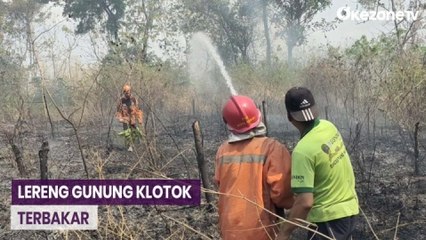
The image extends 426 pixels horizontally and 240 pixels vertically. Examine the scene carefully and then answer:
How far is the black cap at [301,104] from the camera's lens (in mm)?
2332

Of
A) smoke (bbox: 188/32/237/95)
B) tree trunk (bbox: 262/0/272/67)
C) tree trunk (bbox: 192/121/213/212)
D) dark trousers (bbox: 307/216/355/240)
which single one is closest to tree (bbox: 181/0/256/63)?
smoke (bbox: 188/32/237/95)

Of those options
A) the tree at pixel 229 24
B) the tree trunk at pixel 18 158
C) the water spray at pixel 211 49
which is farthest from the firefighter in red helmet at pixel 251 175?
the tree at pixel 229 24

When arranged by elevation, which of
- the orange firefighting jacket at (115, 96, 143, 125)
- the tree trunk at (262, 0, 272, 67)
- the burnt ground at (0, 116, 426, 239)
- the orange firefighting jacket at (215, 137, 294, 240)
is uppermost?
the tree trunk at (262, 0, 272, 67)

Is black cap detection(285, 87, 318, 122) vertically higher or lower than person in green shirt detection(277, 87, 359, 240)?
higher

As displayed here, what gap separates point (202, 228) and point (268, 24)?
19410mm

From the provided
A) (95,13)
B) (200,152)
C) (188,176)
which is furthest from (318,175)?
(95,13)

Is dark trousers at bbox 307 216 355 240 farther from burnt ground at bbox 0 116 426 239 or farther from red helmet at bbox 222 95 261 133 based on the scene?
red helmet at bbox 222 95 261 133

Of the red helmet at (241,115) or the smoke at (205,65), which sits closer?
the red helmet at (241,115)

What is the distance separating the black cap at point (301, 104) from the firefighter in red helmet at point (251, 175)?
6.5 inches

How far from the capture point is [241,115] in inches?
91.4

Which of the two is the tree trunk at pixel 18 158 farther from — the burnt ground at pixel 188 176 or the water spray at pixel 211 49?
the water spray at pixel 211 49

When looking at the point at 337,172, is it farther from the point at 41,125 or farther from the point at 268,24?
the point at 268,24

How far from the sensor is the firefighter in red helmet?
2270mm

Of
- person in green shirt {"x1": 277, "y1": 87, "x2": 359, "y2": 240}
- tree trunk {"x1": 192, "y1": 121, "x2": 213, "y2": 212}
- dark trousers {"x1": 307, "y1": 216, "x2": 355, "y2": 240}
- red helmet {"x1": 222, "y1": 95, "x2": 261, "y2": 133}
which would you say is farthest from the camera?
tree trunk {"x1": 192, "y1": 121, "x2": 213, "y2": 212}
